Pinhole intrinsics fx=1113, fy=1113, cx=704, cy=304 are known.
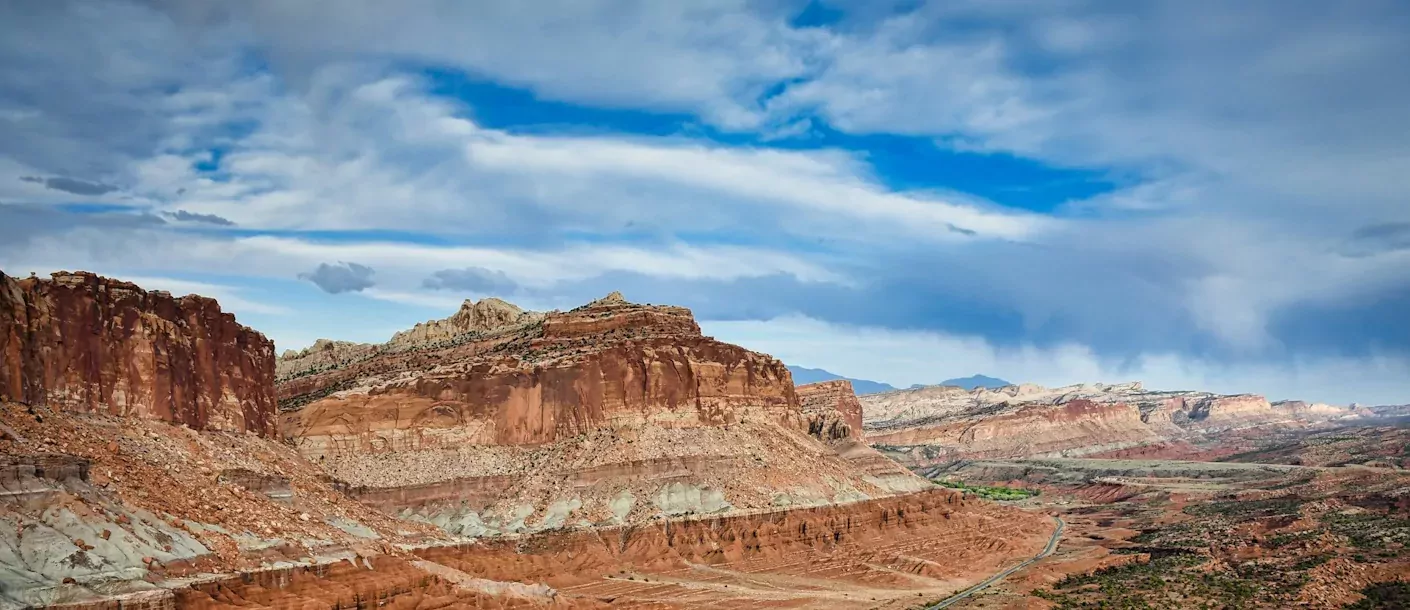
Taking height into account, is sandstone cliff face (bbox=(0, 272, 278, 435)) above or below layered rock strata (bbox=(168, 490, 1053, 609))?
above

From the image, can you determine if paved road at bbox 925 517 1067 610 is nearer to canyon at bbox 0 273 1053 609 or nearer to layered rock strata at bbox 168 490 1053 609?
layered rock strata at bbox 168 490 1053 609

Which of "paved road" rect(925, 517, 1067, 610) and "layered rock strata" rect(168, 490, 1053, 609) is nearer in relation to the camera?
"layered rock strata" rect(168, 490, 1053, 609)

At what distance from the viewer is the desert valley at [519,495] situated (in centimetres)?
4531

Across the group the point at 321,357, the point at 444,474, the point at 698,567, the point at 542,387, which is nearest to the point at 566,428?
the point at 542,387

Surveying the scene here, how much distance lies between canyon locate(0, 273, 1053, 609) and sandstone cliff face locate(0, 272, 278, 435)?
0.47ft

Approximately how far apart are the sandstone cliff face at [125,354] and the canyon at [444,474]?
0.47ft

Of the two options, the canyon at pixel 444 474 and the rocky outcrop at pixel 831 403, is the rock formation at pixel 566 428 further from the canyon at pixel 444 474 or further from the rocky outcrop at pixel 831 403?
the rocky outcrop at pixel 831 403

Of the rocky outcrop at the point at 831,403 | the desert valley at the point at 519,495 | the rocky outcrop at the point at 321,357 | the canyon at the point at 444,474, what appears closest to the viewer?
the canyon at the point at 444,474

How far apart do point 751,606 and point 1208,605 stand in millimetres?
26364

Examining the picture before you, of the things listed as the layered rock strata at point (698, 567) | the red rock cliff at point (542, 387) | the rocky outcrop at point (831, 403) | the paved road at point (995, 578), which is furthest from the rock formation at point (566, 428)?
the rocky outcrop at point (831, 403)

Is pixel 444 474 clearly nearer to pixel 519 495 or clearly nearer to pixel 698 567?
pixel 519 495

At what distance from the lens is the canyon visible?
4378 cm

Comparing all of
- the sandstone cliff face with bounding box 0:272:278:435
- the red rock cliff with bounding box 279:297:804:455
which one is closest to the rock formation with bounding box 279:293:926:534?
the red rock cliff with bounding box 279:297:804:455

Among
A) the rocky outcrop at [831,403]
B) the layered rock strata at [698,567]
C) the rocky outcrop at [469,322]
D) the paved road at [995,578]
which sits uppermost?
the rocky outcrop at [469,322]
